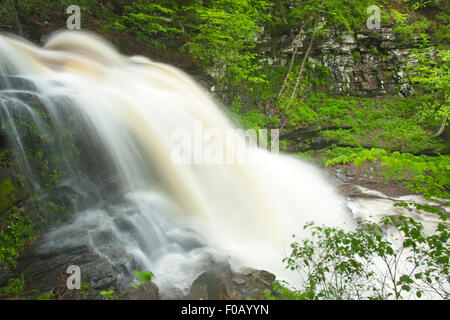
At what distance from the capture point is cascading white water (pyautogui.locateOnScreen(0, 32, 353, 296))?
3939mm

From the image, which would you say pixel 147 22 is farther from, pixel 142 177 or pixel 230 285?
pixel 230 285

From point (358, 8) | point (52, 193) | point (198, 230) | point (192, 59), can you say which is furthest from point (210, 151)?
point (358, 8)

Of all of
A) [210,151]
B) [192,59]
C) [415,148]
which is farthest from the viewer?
[192,59]

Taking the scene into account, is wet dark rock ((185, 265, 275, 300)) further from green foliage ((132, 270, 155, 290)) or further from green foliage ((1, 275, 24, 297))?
green foliage ((1, 275, 24, 297))

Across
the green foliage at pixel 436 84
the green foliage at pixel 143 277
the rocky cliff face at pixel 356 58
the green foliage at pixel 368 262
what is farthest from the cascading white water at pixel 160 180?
the rocky cliff face at pixel 356 58

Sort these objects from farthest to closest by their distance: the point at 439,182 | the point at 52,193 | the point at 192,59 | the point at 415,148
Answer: the point at 192,59, the point at 415,148, the point at 52,193, the point at 439,182

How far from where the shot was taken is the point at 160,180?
195 inches

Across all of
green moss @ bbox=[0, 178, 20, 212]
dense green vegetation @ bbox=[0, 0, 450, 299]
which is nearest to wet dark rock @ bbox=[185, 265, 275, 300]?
green moss @ bbox=[0, 178, 20, 212]

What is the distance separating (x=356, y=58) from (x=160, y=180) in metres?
10.5

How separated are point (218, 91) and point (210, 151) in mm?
4089

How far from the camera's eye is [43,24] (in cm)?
747

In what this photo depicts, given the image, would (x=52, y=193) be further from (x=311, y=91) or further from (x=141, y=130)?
(x=311, y=91)

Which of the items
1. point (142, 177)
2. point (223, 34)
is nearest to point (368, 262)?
point (142, 177)

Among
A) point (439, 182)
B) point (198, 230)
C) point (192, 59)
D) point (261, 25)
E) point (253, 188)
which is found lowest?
point (198, 230)
